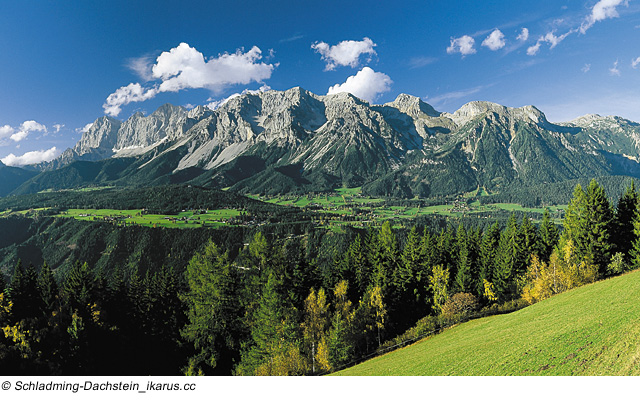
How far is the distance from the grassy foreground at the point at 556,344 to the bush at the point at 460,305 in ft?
43.5

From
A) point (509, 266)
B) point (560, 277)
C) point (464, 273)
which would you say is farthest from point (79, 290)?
point (560, 277)

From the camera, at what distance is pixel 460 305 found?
48.2 meters

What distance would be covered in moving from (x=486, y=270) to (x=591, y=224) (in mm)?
17551

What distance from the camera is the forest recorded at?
123 ft

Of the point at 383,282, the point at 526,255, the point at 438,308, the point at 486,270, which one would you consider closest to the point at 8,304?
the point at 383,282

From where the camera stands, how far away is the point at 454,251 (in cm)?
6662

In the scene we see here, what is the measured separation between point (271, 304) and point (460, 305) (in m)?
29.3

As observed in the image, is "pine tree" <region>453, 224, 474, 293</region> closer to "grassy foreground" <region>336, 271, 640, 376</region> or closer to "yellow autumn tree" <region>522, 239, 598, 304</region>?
"yellow autumn tree" <region>522, 239, 598, 304</region>

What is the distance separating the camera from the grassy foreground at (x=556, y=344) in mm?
16772

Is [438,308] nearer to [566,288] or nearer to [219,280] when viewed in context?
[566,288]

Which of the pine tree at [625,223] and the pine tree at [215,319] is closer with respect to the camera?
the pine tree at [215,319]

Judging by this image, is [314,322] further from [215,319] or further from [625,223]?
[625,223]

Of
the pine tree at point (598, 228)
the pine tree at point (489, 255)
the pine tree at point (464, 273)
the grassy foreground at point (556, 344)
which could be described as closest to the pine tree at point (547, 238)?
the pine tree at point (489, 255)

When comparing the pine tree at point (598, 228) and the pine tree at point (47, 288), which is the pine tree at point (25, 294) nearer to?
the pine tree at point (47, 288)
